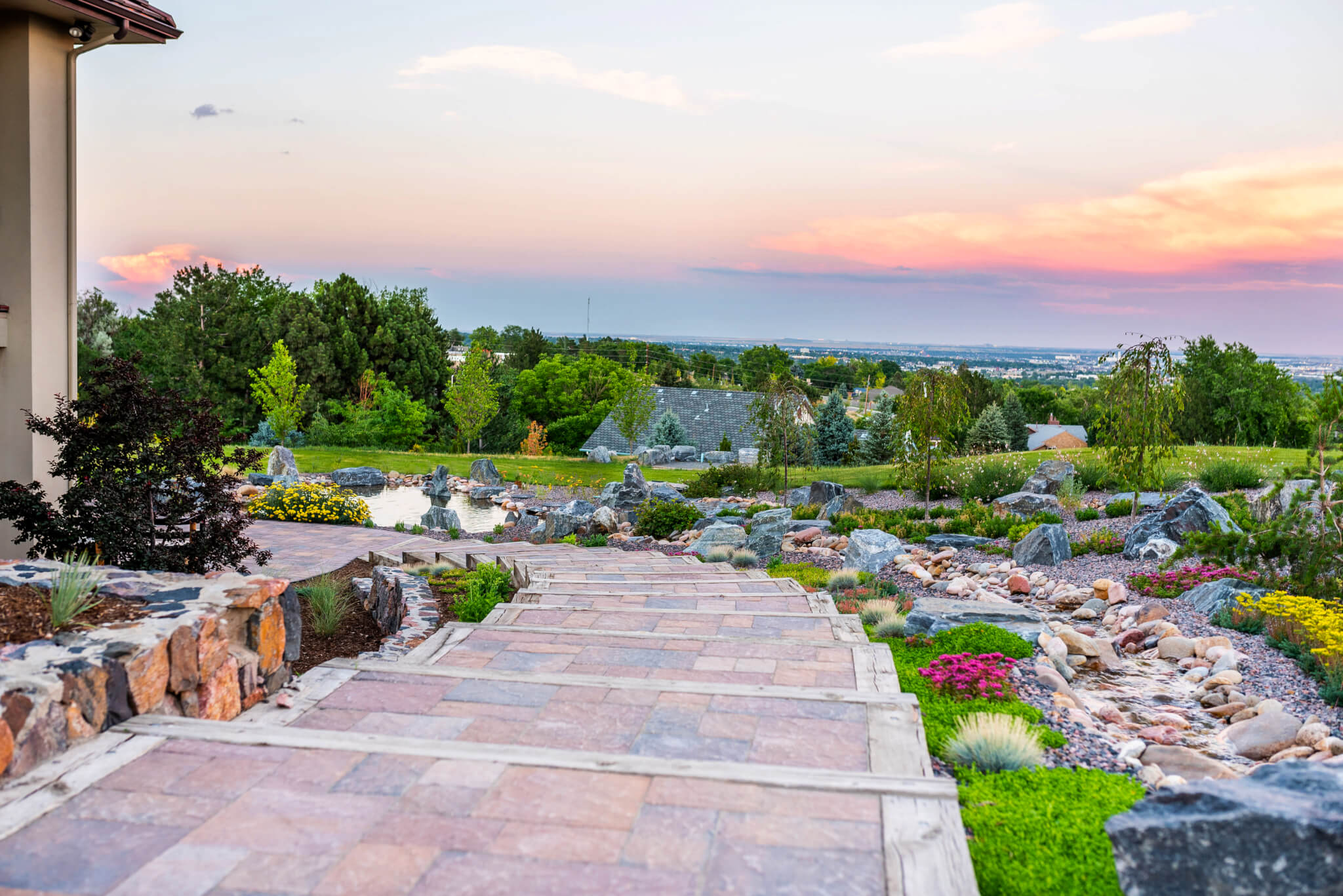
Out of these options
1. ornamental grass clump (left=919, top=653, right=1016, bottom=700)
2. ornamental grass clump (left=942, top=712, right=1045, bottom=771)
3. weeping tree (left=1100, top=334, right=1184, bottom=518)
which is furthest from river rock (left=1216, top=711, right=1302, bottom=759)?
weeping tree (left=1100, top=334, right=1184, bottom=518)

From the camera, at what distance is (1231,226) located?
15.8m

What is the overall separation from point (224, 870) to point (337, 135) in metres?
16.4

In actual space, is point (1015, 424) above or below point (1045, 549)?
above

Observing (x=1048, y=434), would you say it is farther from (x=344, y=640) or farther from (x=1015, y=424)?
(x=344, y=640)

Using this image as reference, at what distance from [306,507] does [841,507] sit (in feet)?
28.3

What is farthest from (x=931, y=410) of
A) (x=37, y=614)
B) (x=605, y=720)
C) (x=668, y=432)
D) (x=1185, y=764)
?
(x=668, y=432)

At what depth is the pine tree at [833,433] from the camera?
26.5m

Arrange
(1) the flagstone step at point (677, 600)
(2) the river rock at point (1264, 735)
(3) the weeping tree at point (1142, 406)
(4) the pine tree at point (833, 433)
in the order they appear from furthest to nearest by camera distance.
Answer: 1. (4) the pine tree at point (833, 433)
2. (3) the weeping tree at point (1142, 406)
3. (1) the flagstone step at point (677, 600)
4. (2) the river rock at point (1264, 735)

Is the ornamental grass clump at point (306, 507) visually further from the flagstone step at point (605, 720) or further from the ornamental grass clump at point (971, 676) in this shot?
the ornamental grass clump at point (971, 676)

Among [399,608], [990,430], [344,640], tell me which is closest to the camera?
[344,640]

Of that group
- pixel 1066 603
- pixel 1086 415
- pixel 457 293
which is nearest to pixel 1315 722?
pixel 1066 603

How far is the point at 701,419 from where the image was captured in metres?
36.9

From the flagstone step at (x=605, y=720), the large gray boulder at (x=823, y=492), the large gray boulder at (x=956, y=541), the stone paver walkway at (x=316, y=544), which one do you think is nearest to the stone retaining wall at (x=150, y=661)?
the flagstone step at (x=605, y=720)

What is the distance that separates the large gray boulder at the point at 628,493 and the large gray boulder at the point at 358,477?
7.09 metres
